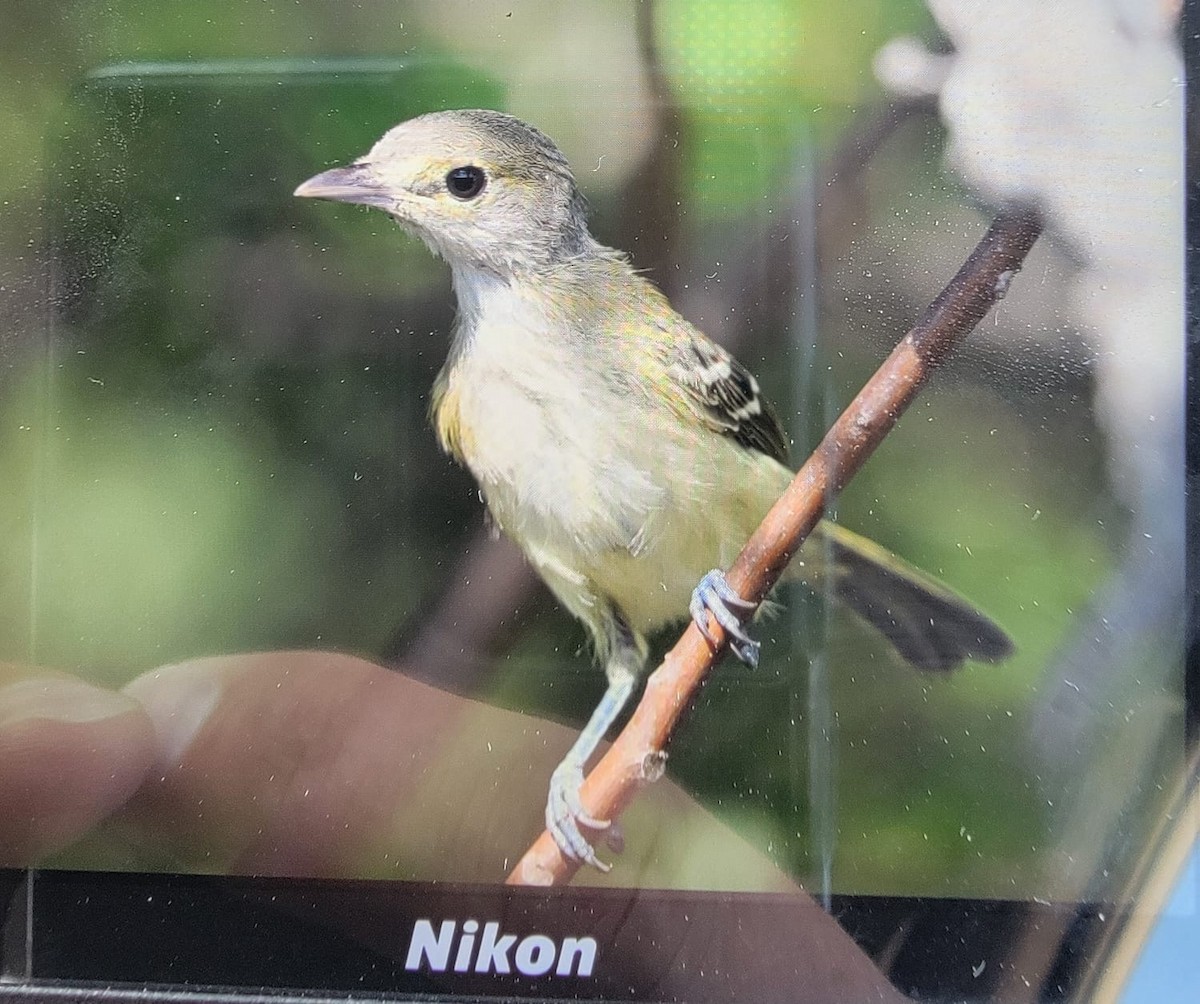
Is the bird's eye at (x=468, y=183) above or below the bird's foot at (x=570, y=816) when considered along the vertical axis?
above

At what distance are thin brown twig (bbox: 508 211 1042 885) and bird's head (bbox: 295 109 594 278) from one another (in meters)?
0.36

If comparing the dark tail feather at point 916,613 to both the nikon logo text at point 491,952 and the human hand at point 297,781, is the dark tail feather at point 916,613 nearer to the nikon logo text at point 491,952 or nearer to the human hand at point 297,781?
the human hand at point 297,781

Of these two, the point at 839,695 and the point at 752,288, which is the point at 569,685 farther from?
the point at 752,288

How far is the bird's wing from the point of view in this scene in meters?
0.90

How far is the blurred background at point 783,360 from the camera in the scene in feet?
2.92

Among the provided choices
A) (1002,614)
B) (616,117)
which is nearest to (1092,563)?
(1002,614)

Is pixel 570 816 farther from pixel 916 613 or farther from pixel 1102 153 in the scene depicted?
pixel 1102 153

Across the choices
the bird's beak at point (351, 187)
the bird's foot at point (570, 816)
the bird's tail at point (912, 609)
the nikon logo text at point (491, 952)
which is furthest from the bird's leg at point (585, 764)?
the bird's beak at point (351, 187)

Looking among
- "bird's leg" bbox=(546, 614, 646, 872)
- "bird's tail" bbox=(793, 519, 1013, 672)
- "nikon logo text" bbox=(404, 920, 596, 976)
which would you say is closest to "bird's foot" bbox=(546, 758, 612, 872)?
"bird's leg" bbox=(546, 614, 646, 872)

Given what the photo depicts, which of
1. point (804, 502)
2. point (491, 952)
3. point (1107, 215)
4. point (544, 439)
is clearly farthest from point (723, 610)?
point (1107, 215)

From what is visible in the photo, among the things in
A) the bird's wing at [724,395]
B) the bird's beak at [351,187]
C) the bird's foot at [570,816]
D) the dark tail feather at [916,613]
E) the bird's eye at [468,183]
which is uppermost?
the bird's eye at [468,183]

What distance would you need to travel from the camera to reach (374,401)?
37.0 inches

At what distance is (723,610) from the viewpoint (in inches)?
34.9

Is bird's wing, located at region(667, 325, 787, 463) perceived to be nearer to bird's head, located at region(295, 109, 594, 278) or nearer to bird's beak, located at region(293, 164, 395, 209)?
bird's head, located at region(295, 109, 594, 278)
